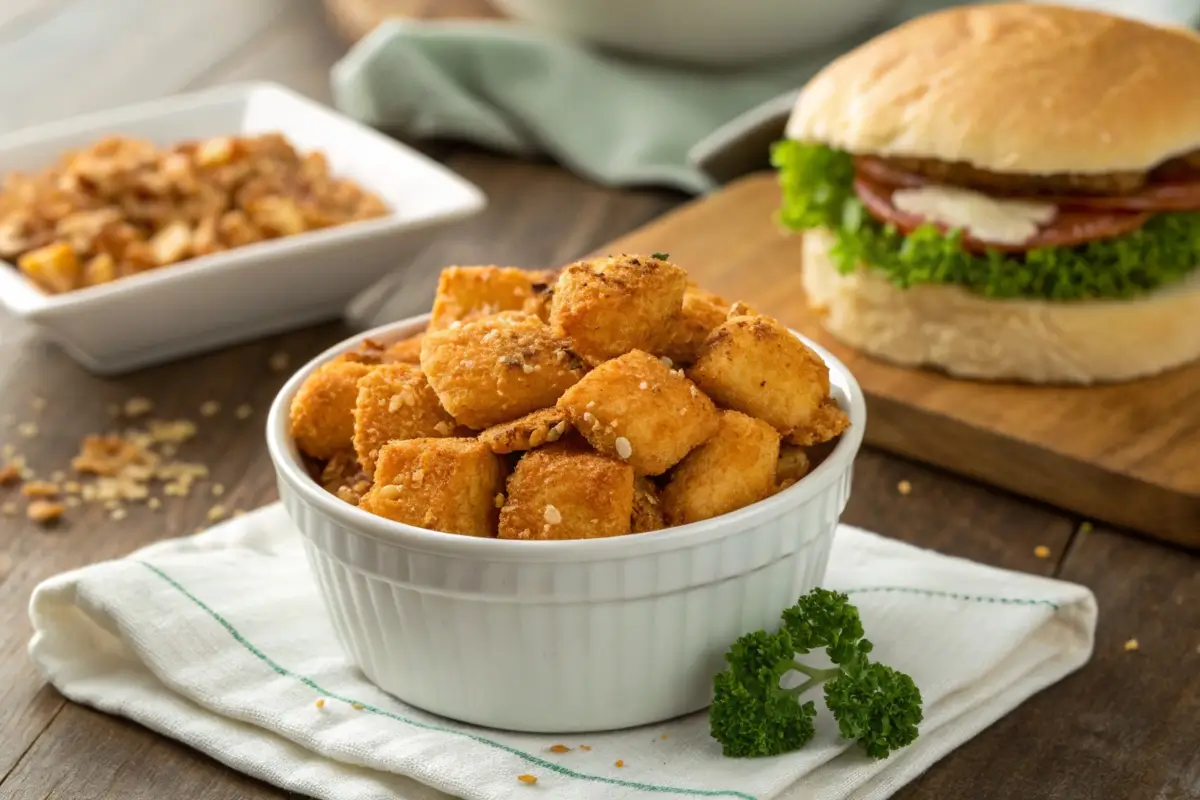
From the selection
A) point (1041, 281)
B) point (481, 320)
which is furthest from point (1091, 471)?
point (481, 320)

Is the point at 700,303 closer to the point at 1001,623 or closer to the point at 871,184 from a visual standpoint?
the point at 1001,623

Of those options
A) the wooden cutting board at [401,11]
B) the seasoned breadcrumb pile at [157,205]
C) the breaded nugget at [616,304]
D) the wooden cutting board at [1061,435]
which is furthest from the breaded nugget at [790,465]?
the wooden cutting board at [401,11]

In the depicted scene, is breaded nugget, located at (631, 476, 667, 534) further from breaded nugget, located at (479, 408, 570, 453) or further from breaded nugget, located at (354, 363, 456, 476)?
breaded nugget, located at (354, 363, 456, 476)

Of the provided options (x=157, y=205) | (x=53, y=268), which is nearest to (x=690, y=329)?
(x=53, y=268)

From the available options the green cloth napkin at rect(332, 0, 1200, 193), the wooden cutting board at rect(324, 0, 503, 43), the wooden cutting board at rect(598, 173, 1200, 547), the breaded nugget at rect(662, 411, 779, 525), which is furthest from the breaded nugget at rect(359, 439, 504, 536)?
the wooden cutting board at rect(324, 0, 503, 43)

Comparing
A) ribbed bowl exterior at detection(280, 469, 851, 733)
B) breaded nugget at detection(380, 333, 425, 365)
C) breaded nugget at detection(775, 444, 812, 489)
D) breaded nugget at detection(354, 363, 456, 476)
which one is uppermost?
breaded nugget at detection(354, 363, 456, 476)

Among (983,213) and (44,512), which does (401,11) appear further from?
(44,512)
